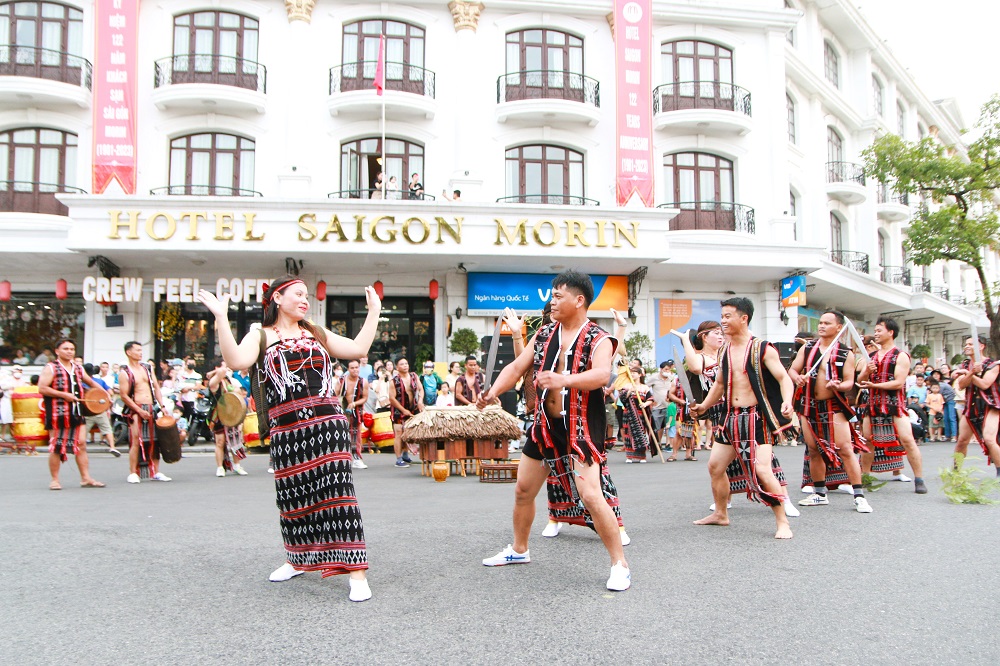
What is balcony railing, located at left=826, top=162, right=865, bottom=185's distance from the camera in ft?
93.4

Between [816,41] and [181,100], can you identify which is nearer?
[181,100]

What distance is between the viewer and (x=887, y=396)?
894cm

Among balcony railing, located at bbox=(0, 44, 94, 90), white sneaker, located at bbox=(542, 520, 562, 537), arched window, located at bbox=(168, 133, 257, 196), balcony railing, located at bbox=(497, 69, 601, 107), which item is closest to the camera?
white sneaker, located at bbox=(542, 520, 562, 537)

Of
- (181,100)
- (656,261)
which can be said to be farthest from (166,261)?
(656,261)

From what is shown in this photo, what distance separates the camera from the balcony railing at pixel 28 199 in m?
20.0

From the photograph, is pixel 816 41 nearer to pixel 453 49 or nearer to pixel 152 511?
pixel 453 49

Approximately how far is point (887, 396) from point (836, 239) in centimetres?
2230

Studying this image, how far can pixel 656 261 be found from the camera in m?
20.3

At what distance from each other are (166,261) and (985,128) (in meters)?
24.0

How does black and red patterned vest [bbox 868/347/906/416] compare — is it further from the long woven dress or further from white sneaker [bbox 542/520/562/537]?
the long woven dress

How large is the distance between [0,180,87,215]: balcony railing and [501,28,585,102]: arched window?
39.7 ft

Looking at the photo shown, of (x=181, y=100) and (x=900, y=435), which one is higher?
(x=181, y=100)

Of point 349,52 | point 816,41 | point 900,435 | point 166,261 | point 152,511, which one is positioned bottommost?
point 152,511

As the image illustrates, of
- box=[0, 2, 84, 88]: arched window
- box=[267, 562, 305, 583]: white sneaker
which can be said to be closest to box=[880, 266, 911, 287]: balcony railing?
box=[0, 2, 84, 88]: arched window
